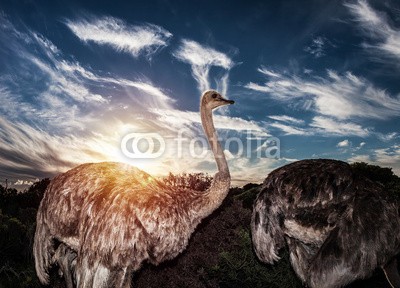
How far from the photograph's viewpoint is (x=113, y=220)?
5254 mm

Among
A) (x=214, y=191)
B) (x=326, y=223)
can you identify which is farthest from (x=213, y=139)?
(x=326, y=223)

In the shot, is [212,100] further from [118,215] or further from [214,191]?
[118,215]

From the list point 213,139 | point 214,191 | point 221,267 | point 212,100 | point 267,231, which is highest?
point 212,100

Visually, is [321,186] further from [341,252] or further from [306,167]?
[341,252]

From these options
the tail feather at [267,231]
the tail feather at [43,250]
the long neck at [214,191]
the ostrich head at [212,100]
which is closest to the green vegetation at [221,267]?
the long neck at [214,191]

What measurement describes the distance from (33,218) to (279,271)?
512 inches

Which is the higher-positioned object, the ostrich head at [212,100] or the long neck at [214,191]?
the ostrich head at [212,100]

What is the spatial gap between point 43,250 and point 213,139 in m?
3.65

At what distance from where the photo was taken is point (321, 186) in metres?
4.98

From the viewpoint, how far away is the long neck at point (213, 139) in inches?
277

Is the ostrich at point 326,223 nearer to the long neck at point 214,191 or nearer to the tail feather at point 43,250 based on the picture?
the long neck at point 214,191

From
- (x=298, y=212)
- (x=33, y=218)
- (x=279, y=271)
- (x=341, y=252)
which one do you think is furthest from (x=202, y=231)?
(x=33, y=218)

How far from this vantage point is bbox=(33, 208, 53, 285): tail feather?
6895 mm

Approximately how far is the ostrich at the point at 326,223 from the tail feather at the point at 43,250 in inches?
148
